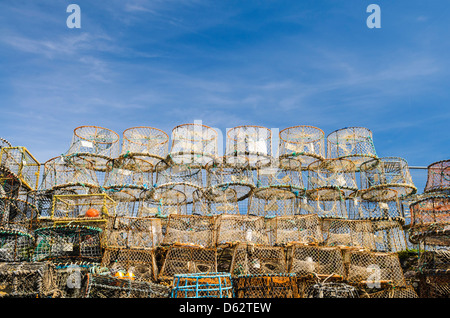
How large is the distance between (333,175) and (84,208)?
6.04 meters

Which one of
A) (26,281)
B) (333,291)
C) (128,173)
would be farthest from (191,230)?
(333,291)

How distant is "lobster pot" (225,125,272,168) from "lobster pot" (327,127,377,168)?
1983 mm

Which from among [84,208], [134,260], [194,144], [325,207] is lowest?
[134,260]

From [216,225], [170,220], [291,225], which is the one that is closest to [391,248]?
[291,225]

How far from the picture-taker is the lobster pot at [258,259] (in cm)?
746

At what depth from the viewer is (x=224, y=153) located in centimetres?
1138

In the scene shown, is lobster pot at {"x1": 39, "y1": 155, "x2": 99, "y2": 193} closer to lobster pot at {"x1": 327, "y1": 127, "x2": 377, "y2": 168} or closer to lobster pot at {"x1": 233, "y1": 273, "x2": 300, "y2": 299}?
lobster pot at {"x1": 233, "y1": 273, "x2": 300, "y2": 299}

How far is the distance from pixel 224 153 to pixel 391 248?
471 cm

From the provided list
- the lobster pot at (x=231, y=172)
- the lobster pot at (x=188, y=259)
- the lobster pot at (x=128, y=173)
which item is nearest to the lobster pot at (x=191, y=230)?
the lobster pot at (x=188, y=259)

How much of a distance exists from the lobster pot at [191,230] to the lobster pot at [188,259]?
0.61 ft

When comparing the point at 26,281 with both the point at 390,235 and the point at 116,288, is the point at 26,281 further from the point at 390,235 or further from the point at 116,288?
the point at 390,235

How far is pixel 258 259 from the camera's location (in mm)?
7598

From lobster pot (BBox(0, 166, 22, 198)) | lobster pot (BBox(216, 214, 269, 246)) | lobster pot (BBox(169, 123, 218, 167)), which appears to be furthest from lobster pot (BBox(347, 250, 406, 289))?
lobster pot (BBox(0, 166, 22, 198))
